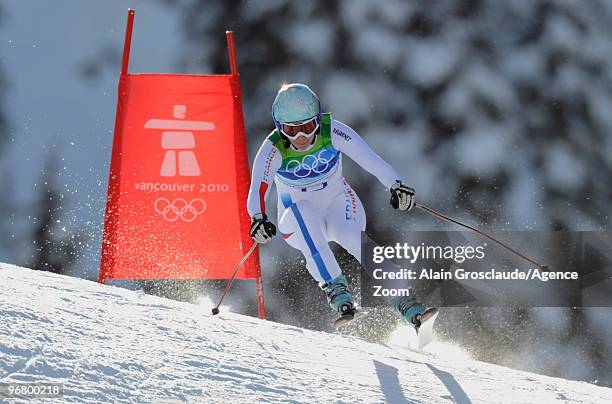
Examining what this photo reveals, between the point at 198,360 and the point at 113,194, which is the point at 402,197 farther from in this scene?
the point at 113,194

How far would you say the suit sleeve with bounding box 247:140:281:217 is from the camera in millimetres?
4539

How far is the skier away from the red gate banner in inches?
46.4

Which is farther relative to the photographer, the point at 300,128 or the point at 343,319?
the point at 300,128

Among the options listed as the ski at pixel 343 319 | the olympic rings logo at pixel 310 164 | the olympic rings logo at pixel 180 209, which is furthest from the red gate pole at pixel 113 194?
the ski at pixel 343 319

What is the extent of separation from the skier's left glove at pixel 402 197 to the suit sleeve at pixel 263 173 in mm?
609

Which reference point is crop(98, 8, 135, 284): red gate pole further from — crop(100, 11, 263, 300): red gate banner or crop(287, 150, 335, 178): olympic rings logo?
crop(287, 150, 335, 178): olympic rings logo

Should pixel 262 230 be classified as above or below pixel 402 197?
below

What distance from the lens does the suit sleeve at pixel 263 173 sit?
454 cm

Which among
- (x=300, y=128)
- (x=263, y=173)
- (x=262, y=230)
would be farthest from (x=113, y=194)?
(x=300, y=128)

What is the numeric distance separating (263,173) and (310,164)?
24 centimetres

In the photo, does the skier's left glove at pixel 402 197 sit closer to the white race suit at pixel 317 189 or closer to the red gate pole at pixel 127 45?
the white race suit at pixel 317 189

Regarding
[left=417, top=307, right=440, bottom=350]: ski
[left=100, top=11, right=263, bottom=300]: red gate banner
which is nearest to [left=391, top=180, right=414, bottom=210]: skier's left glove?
[left=417, top=307, right=440, bottom=350]: ski

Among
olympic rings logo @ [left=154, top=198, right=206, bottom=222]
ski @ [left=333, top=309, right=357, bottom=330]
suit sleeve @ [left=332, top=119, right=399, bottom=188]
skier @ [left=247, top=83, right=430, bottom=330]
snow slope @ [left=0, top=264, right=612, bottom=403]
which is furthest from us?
olympic rings logo @ [left=154, top=198, right=206, bottom=222]

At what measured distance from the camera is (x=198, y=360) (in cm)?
333
